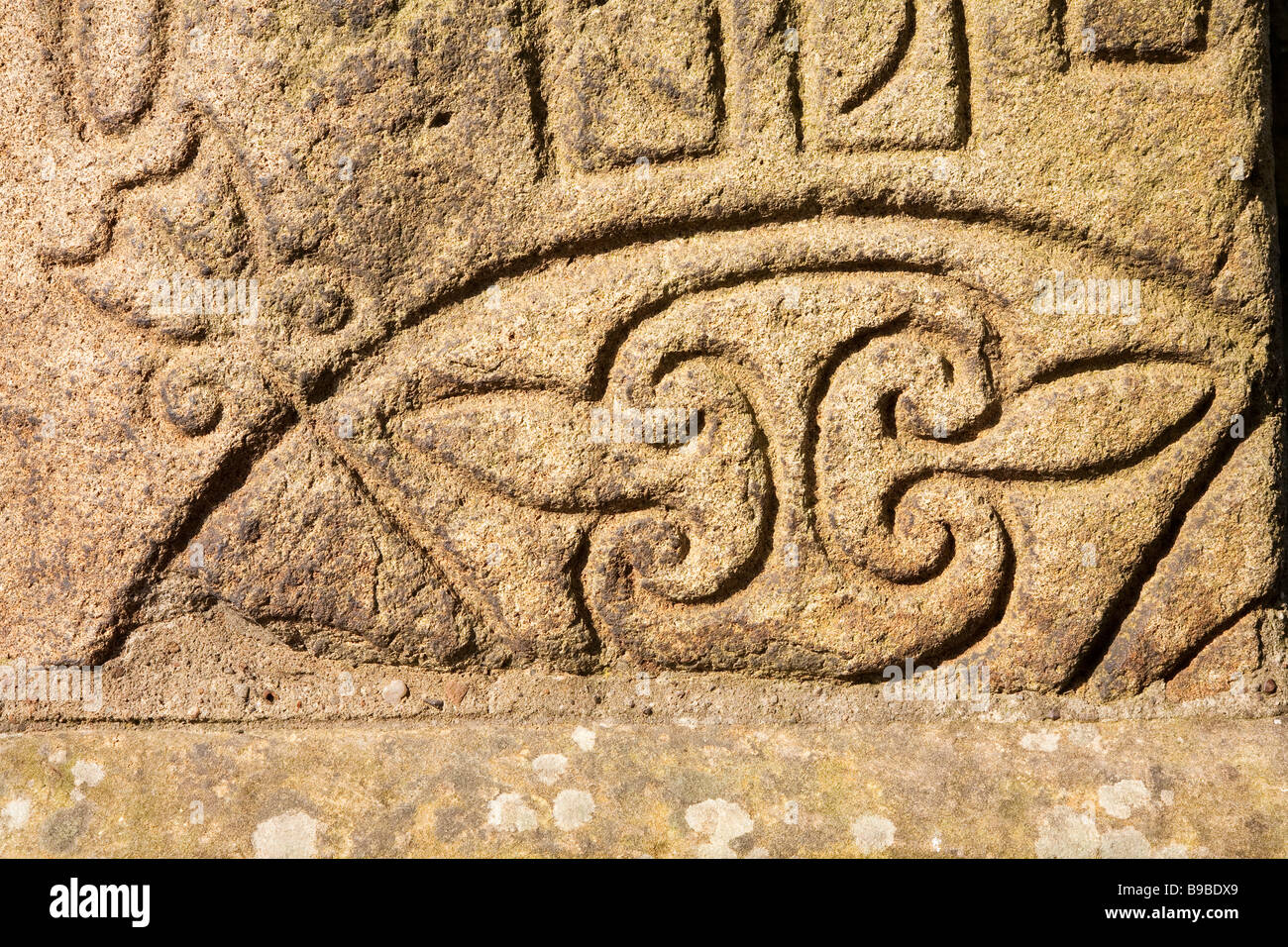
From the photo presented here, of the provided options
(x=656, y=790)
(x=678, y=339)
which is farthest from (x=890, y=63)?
(x=656, y=790)

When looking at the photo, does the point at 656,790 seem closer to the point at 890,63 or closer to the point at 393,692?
the point at 393,692

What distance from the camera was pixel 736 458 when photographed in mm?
1647

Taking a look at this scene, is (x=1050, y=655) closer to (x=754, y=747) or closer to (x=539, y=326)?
(x=754, y=747)

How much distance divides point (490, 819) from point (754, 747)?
443 millimetres

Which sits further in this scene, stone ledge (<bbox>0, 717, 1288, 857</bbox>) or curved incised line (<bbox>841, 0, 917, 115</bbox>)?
curved incised line (<bbox>841, 0, 917, 115</bbox>)

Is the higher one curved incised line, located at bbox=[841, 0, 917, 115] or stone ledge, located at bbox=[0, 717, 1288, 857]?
curved incised line, located at bbox=[841, 0, 917, 115]

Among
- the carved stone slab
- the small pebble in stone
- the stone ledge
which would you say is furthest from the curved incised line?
the small pebble in stone

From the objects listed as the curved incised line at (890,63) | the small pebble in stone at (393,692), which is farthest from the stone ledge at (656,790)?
the curved incised line at (890,63)

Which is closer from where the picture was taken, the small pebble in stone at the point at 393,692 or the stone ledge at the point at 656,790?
the stone ledge at the point at 656,790

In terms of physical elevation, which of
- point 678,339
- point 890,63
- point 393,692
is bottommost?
point 393,692

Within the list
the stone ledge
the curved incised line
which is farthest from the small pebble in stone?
the curved incised line

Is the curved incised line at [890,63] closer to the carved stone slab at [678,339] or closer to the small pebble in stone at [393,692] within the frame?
the carved stone slab at [678,339]

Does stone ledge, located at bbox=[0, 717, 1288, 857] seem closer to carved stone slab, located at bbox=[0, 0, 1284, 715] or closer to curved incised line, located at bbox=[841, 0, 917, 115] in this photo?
carved stone slab, located at bbox=[0, 0, 1284, 715]

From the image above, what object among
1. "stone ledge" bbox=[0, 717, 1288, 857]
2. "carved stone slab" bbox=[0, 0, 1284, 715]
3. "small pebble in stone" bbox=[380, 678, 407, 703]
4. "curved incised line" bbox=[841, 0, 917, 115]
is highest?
"curved incised line" bbox=[841, 0, 917, 115]
